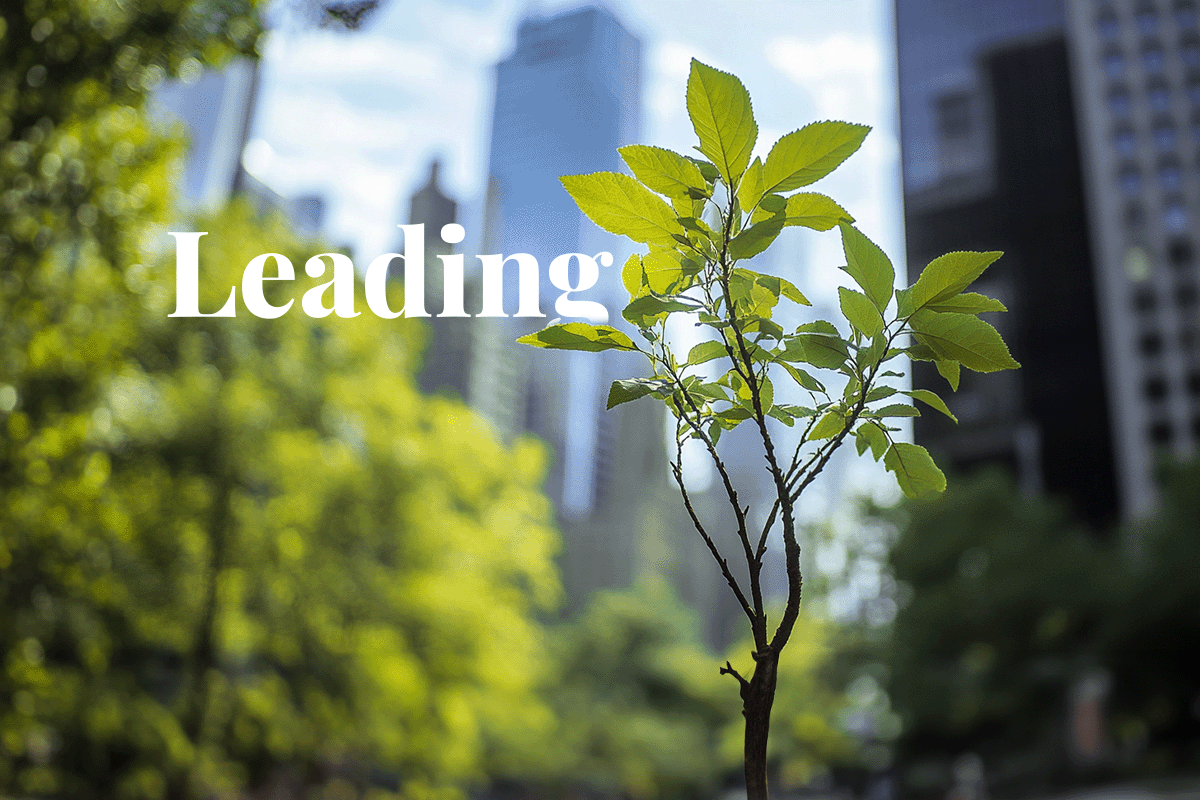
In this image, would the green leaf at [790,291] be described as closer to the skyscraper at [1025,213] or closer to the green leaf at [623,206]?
the green leaf at [623,206]

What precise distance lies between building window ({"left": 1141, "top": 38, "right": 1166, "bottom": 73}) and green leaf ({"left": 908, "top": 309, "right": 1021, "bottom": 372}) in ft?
107

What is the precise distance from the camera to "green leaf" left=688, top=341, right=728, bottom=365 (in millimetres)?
887

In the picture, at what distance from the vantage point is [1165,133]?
27.2 metres

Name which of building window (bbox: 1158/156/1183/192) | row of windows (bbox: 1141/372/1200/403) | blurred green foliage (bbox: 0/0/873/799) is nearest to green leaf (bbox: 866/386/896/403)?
blurred green foliage (bbox: 0/0/873/799)

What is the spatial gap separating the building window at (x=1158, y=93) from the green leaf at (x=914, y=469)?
32.3m

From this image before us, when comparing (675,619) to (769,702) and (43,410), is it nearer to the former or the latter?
(43,410)

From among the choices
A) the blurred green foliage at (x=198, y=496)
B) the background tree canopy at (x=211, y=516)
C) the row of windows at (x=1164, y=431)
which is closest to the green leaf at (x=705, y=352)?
the blurred green foliage at (x=198, y=496)

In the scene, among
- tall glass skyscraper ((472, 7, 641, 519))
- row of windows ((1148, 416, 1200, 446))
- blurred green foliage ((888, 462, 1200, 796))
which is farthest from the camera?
row of windows ((1148, 416, 1200, 446))

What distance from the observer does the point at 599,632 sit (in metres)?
18.2

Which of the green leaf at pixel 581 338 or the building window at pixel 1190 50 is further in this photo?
the building window at pixel 1190 50

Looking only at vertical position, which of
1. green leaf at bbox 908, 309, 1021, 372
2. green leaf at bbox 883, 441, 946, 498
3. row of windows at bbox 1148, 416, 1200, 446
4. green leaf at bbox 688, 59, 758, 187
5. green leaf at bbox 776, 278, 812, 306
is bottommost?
green leaf at bbox 883, 441, 946, 498

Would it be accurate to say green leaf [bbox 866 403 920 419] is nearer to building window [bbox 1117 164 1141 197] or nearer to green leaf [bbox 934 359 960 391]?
green leaf [bbox 934 359 960 391]

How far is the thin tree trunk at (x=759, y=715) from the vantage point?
2.66 ft

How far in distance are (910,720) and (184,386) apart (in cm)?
990
